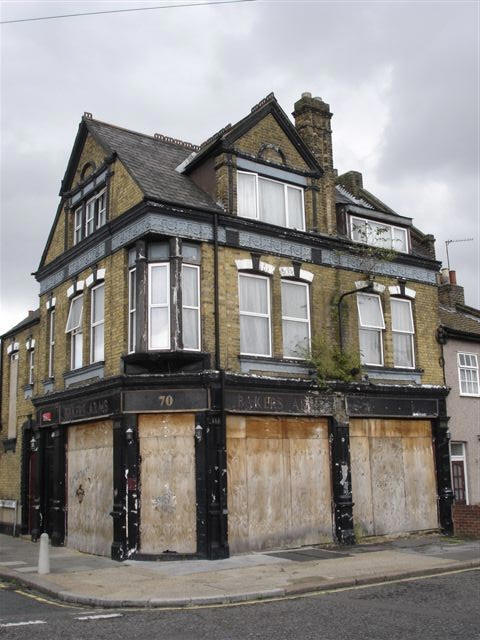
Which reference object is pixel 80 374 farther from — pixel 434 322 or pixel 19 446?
pixel 434 322

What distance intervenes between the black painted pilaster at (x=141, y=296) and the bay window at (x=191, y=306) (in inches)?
34.4

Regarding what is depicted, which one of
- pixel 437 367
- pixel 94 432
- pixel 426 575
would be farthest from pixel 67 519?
pixel 437 367

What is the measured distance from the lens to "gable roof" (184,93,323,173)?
17484 mm

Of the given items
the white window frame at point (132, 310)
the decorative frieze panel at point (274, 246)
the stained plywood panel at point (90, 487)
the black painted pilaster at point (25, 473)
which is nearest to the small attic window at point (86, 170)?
the white window frame at point (132, 310)

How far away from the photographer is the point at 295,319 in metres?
17.8

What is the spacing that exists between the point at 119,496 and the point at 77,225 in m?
8.59

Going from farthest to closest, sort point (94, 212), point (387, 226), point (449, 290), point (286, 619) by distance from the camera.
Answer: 1. point (449, 290)
2. point (387, 226)
3. point (94, 212)
4. point (286, 619)

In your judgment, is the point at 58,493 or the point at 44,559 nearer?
the point at 44,559

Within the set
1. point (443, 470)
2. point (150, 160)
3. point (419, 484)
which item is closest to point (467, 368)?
point (443, 470)

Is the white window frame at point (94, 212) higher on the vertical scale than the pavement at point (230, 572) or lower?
higher

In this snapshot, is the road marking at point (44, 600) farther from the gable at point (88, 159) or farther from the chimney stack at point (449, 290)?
the chimney stack at point (449, 290)

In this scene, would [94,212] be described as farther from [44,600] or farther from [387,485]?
[387,485]

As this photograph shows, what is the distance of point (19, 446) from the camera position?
23031 millimetres

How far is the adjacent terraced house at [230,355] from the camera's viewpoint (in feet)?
50.5
